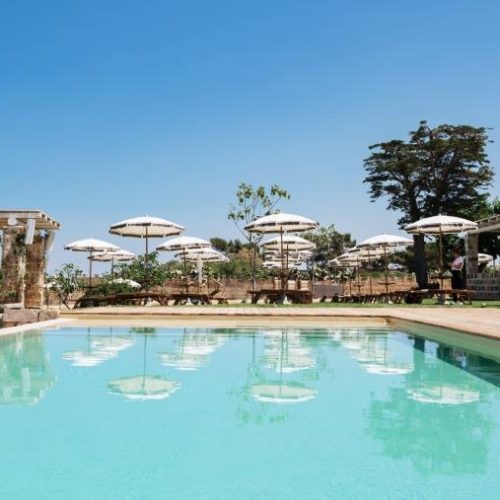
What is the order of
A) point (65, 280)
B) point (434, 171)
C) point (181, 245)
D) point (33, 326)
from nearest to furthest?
1. point (33, 326)
2. point (65, 280)
3. point (181, 245)
4. point (434, 171)

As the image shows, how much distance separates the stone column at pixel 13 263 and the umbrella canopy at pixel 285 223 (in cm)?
560

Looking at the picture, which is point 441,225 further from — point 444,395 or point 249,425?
point 249,425

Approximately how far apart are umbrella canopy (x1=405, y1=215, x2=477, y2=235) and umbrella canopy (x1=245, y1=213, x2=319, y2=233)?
2.73m

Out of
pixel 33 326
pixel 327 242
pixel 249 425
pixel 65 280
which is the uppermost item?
pixel 327 242

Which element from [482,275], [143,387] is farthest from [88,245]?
[482,275]

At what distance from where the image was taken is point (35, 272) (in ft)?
39.5

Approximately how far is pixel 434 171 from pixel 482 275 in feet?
51.3

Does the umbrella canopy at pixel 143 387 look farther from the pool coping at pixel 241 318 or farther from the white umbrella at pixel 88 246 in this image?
the white umbrella at pixel 88 246

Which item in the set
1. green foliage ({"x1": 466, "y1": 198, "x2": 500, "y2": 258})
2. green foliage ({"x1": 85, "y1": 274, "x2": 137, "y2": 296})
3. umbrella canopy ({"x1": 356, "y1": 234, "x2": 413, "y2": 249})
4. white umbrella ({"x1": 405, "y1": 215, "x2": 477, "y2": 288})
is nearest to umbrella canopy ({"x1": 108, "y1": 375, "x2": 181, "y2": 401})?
white umbrella ({"x1": 405, "y1": 215, "x2": 477, "y2": 288})

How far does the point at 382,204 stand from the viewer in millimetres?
35438

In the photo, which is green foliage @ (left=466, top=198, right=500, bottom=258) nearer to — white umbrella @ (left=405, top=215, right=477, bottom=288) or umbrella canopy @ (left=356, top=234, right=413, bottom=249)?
umbrella canopy @ (left=356, top=234, right=413, bottom=249)

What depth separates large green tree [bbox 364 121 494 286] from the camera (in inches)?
1324

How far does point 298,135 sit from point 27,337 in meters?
14.3

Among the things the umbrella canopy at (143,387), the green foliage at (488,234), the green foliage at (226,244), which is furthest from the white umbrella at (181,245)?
the green foliage at (226,244)
